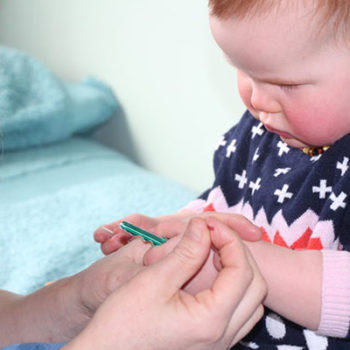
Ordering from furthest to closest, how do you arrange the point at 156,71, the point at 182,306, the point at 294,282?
the point at 156,71
the point at 294,282
the point at 182,306

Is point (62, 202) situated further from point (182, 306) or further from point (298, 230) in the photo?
point (182, 306)

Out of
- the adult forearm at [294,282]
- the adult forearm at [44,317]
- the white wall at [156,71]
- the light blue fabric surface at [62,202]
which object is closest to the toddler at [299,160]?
the adult forearm at [294,282]

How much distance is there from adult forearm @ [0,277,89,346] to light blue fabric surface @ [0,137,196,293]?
0.64 feet

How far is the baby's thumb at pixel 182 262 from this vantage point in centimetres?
54

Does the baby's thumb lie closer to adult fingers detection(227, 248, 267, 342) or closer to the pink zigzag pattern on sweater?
adult fingers detection(227, 248, 267, 342)

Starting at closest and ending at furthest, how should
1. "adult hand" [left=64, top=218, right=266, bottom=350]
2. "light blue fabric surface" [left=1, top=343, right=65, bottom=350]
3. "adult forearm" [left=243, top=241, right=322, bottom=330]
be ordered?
"adult hand" [left=64, top=218, right=266, bottom=350]
"adult forearm" [left=243, top=241, right=322, bottom=330]
"light blue fabric surface" [left=1, top=343, right=65, bottom=350]

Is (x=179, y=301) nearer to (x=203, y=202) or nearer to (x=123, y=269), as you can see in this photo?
(x=123, y=269)

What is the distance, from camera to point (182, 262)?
0.55 meters

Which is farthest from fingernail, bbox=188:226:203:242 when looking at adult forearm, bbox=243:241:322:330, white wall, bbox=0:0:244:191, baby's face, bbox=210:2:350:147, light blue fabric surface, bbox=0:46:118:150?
light blue fabric surface, bbox=0:46:118:150

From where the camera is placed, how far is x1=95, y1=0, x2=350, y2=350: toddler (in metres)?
0.61

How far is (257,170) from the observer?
0.84 metres

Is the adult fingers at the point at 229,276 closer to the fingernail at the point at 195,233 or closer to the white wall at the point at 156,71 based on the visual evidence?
the fingernail at the point at 195,233

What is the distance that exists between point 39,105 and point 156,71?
1.12 feet

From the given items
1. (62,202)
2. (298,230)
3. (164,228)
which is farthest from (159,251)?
(62,202)
